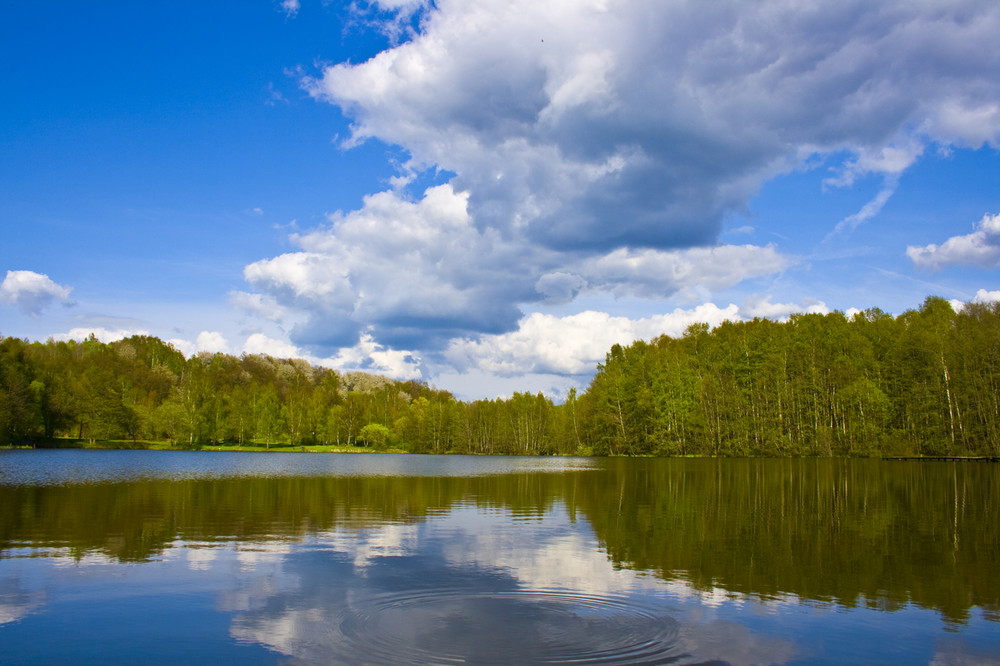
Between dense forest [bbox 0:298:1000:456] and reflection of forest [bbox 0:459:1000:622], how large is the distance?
4994 cm

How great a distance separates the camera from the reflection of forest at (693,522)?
52.4 ft

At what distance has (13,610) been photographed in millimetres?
12406

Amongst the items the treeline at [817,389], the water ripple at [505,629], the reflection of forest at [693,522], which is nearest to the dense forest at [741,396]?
the treeline at [817,389]

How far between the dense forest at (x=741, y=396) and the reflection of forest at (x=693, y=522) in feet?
164

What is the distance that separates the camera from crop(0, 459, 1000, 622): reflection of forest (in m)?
16.0

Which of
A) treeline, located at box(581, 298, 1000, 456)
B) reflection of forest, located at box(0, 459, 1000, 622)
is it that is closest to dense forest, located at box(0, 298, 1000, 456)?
treeline, located at box(581, 298, 1000, 456)

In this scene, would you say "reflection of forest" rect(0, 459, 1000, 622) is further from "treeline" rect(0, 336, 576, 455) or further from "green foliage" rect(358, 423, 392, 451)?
"green foliage" rect(358, 423, 392, 451)

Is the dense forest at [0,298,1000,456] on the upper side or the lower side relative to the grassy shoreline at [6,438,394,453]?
upper

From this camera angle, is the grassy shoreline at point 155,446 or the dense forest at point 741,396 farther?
the grassy shoreline at point 155,446

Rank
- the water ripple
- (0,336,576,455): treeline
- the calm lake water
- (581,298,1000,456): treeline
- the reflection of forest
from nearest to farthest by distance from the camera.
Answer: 1. the water ripple
2. the calm lake water
3. the reflection of forest
4. (581,298,1000,456): treeline
5. (0,336,576,455): treeline

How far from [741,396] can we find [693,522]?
91.0 m

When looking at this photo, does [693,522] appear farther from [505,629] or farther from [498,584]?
[505,629]

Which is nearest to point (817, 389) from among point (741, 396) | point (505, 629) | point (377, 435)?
point (741, 396)

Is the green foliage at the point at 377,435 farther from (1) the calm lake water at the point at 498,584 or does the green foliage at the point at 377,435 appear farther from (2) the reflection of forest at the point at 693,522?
(1) the calm lake water at the point at 498,584
